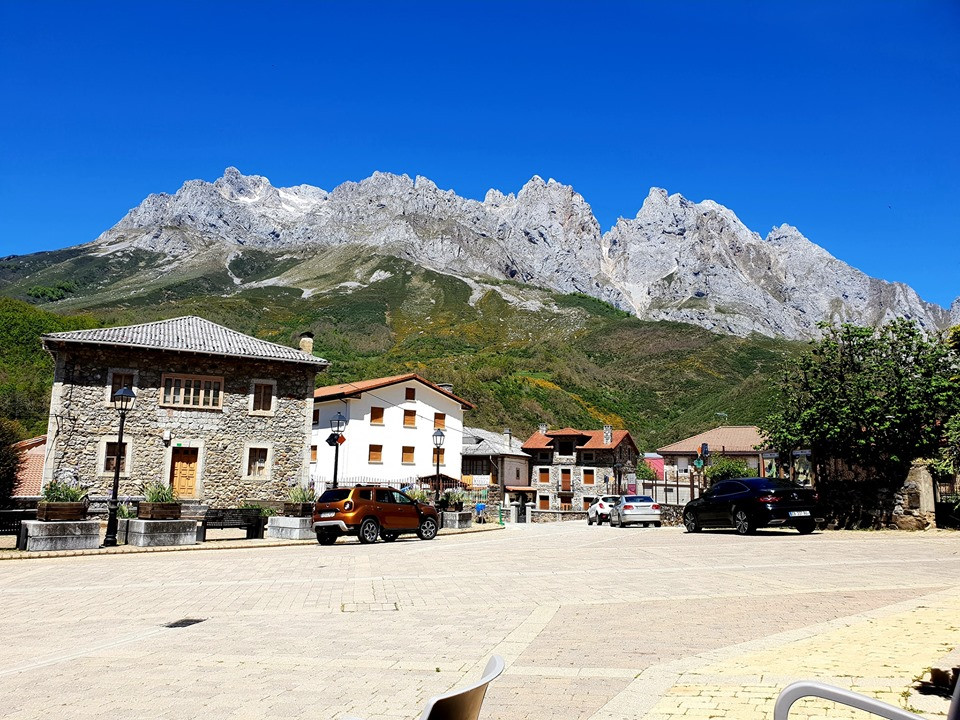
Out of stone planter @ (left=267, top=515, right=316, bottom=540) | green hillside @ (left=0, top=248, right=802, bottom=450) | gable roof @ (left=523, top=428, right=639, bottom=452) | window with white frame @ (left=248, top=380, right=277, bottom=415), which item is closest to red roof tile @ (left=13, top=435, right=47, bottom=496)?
window with white frame @ (left=248, top=380, right=277, bottom=415)

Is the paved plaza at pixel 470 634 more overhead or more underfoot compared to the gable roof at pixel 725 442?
more underfoot

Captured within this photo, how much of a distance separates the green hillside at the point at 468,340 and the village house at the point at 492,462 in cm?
2090

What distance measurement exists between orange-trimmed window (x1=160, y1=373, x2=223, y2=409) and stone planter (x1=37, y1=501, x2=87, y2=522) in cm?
1412

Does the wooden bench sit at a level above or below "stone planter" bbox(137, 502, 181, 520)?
below

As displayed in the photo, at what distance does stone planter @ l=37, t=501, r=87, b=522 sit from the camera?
16.4 meters

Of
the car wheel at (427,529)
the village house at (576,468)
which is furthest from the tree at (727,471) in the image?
the car wheel at (427,529)

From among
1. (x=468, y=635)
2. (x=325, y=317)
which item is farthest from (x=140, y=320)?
(x=468, y=635)

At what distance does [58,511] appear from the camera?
1653 centimetres

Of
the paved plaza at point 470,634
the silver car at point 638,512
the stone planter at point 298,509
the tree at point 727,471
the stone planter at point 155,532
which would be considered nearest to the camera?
the paved plaza at point 470,634

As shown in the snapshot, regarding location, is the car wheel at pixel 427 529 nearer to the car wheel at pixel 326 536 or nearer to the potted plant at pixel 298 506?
the car wheel at pixel 326 536

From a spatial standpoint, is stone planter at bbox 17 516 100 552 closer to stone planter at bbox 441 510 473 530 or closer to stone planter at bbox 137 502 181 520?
stone planter at bbox 137 502 181 520

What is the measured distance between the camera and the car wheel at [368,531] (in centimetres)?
2044

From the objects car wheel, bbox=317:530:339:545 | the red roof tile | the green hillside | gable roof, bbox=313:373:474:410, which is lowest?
car wheel, bbox=317:530:339:545

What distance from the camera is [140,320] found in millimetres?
102250
